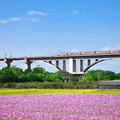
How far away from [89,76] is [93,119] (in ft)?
326

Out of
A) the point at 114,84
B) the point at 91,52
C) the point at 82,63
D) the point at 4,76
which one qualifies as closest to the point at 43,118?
the point at 114,84

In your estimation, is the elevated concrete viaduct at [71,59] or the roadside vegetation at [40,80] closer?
the roadside vegetation at [40,80]

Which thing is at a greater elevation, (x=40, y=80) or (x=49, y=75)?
(x=49, y=75)

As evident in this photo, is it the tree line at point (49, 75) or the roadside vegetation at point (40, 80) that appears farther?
the tree line at point (49, 75)

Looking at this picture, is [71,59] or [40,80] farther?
[71,59]

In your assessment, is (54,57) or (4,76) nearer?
(4,76)

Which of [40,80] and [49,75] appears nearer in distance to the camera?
[40,80]

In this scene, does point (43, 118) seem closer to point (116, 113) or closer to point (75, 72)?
point (116, 113)

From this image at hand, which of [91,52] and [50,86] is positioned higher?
[91,52]

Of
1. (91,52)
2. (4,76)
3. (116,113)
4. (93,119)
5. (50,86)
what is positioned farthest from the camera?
(91,52)

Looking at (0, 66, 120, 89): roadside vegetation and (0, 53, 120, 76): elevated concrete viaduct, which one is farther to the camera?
(0, 53, 120, 76): elevated concrete viaduct

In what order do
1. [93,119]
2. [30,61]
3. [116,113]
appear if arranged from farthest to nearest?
[30,61] < [116,113] < [93,119]

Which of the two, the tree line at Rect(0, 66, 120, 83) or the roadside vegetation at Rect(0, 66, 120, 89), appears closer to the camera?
the roadside vegetation at Rect(0, 66, 120, 89)

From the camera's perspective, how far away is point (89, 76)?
4355 inches
